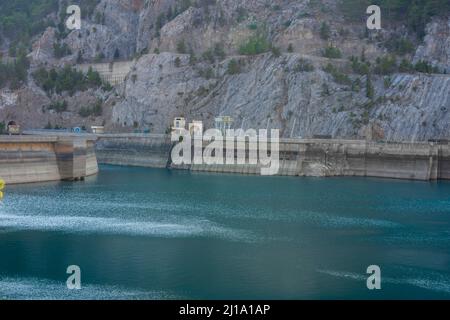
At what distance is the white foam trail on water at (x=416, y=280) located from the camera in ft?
172

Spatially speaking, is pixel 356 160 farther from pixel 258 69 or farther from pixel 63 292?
pixel 63 292

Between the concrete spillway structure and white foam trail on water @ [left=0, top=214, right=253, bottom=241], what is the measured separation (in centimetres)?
2328

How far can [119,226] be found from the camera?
2785 inches

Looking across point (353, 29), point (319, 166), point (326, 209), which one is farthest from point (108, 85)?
point (326, 209)

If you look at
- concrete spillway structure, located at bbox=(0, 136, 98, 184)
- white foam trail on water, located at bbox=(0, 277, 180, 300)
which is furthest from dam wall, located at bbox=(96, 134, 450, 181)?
white foam trail on water, located at bbox=(0, 277, 180, 300)

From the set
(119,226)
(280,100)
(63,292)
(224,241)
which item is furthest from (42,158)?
(63,292)

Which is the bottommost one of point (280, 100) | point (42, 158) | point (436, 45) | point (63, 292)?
point (63, 292)

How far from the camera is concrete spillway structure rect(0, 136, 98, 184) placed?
9694 centimetres

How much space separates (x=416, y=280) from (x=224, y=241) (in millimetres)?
16187

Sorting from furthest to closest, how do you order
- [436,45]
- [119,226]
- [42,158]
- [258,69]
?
[258,69], [436,45], [42,158], [119,226]

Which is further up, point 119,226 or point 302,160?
point 302,160

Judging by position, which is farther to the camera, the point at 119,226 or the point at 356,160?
the point at 356,160
